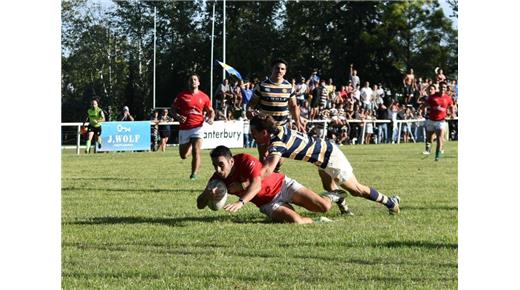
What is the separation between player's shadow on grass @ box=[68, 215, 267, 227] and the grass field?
12 mm

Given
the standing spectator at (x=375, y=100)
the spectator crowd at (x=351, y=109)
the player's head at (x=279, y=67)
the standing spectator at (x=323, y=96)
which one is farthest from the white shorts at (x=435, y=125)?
the standing spectator at (x=375, y=100)

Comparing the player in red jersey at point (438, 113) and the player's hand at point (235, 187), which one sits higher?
the player in red jersey at point (438, 113)

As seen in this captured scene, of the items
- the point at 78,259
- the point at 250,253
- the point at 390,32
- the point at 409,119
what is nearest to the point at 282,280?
the point at 250,253

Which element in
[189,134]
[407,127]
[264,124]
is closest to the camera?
[264,124]

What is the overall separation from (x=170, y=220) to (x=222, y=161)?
4.54 ft

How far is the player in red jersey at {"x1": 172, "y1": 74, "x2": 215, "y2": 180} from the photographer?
56.6ft

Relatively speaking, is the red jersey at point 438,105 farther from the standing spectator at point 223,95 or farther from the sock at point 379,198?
the sock at point 379,198

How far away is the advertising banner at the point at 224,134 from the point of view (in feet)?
108

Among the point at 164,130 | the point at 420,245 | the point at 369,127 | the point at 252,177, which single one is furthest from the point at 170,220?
the point at 369,127

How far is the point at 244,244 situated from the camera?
30.0ft

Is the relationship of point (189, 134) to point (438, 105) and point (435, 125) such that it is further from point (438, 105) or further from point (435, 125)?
point (435, 125)

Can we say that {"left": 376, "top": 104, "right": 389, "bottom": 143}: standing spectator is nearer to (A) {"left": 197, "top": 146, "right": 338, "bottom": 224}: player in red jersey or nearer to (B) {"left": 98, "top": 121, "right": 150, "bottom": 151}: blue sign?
(B) {"left": 98, "top": 121, "right": 150, "bottom": 151}: blue sign

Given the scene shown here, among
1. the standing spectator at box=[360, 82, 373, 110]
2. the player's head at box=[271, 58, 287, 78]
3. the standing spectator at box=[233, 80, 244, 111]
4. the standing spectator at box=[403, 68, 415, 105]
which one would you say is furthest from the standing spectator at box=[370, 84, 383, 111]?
the player's head at box=[271, 58, 287, 78]
